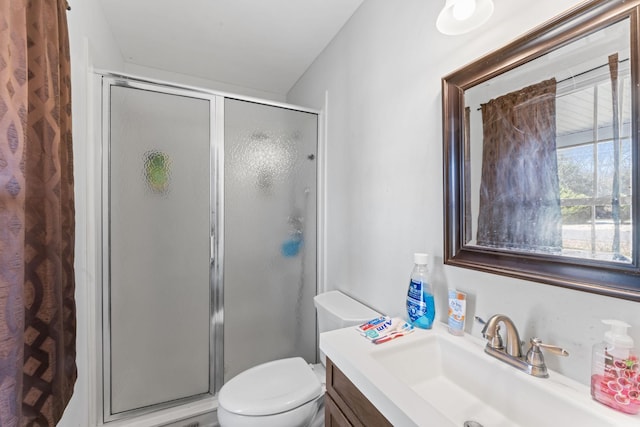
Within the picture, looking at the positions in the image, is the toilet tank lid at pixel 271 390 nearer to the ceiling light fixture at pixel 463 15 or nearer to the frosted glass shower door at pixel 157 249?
the frosted glass shower door at pixel 157 249

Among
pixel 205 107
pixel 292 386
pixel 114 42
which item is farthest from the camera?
pixel 114 42

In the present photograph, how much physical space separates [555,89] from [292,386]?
144cm

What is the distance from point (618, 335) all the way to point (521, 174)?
40 cm

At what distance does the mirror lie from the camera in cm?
56

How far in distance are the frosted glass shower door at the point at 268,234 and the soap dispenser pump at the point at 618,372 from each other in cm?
150

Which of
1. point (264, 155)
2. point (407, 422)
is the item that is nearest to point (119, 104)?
point (264, 155)

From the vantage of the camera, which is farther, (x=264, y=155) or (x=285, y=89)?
(x=285, y=89)

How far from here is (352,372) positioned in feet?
2.46

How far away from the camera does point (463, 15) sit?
792mm

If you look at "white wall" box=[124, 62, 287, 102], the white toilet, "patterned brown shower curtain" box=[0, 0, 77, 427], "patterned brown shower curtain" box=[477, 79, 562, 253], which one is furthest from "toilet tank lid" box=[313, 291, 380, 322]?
"white wall" box=[124, 62, 287, 102]

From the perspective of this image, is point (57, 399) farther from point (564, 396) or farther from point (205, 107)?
point (205, 107)

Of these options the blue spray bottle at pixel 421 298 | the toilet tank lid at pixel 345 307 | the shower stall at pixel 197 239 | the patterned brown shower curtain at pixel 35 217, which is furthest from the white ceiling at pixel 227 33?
the toilet tank lid at pixel 345 307

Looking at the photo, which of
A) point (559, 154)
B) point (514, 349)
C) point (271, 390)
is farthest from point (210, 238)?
point (559, 154)

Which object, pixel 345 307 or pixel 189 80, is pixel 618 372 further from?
pixel 189 80
